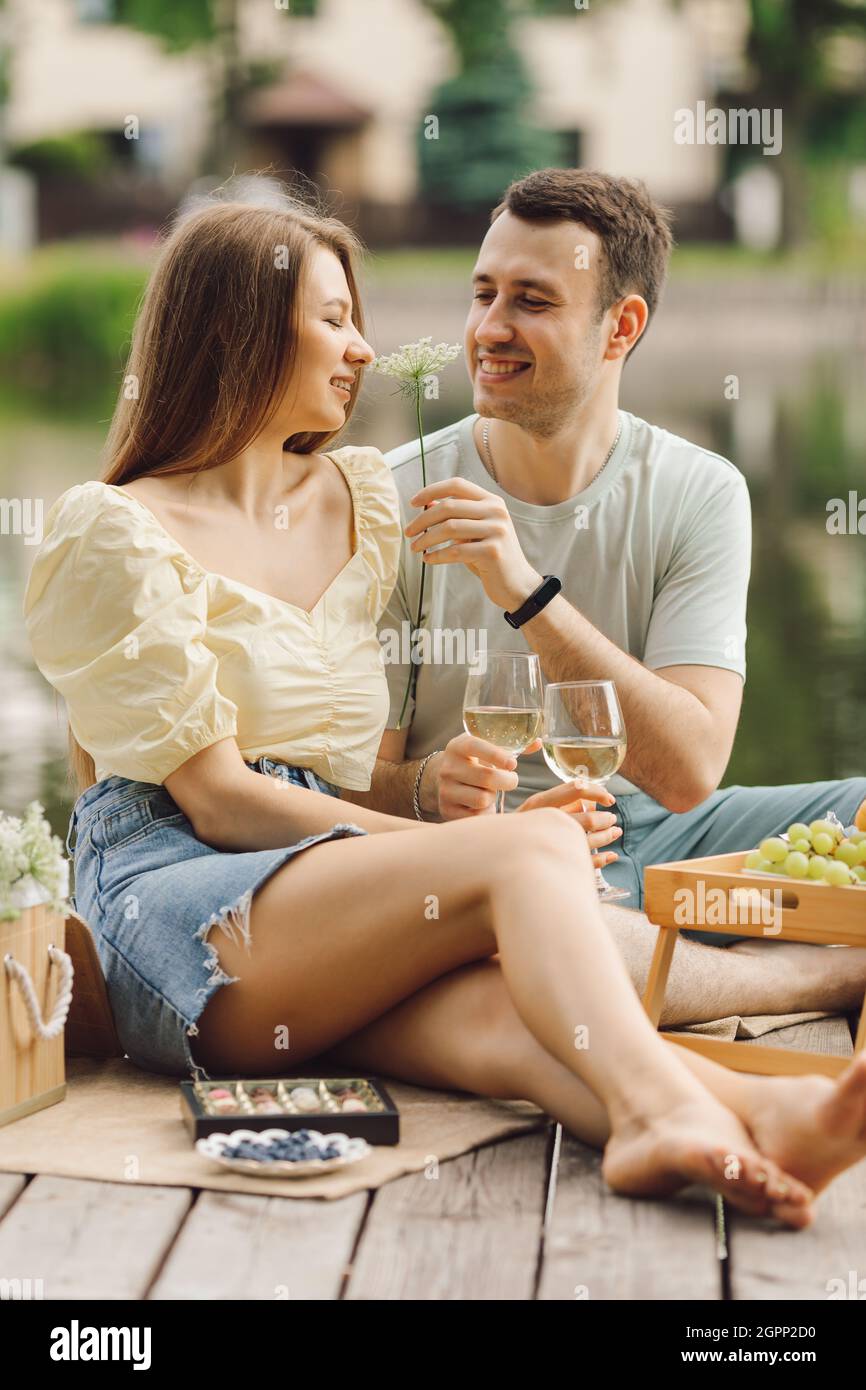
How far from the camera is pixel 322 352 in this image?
2877 millimetres

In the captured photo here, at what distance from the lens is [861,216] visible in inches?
1003

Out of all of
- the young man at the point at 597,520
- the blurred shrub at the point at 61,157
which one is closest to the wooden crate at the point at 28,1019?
the young man at the point at 597,520

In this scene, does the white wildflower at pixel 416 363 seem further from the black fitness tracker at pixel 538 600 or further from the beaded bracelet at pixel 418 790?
the beaded bracelet at pixel 418 790

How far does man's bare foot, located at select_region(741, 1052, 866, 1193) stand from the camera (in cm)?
205

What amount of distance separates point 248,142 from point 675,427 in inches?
332

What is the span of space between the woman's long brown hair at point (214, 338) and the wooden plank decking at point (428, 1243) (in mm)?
941

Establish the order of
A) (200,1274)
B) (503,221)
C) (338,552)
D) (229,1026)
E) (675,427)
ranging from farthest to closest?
(675,427)
(503,221)
(338,552)
(229,1026)
(200,1274)

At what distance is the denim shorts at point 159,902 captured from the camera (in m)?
2.54

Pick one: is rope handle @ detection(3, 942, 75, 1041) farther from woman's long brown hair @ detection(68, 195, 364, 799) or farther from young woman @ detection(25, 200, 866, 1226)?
woman's long brown hair @ detection(68, 195, 364, 799)

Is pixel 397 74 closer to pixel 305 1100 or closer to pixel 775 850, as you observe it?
pixel 775 850

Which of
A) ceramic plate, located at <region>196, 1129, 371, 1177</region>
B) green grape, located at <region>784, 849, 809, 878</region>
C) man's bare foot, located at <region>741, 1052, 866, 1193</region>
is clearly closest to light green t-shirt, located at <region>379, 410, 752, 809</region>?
green grape, located at <region>784, 849, 809, 878</region>

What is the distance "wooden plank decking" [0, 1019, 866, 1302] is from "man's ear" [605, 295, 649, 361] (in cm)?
165
